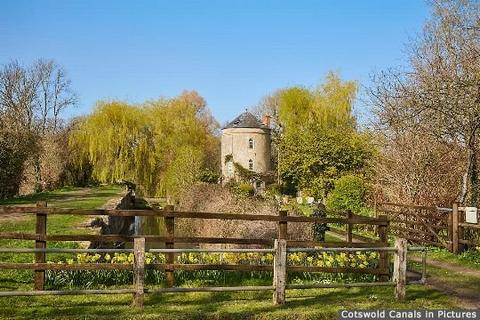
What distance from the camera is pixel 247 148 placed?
50.8 m

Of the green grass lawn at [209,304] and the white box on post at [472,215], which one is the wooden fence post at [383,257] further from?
the white box on post at [472,215]

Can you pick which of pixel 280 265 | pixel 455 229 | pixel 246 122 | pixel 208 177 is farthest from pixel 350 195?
pixel 246 122

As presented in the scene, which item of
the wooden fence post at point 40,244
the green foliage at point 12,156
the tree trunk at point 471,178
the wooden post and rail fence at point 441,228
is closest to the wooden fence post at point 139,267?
the wooden fence post at point 40,244

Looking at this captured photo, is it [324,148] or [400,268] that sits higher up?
[324,148]

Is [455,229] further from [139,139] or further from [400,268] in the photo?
[139,139]

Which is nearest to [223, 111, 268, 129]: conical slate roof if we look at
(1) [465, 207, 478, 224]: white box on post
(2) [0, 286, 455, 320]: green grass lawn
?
(1) [465, 207, 478, 224]: white box on post

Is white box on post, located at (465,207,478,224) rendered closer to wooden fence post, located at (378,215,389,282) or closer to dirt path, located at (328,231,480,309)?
dirt path, located at (328,231,480,309)

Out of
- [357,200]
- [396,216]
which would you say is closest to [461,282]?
[396,216]

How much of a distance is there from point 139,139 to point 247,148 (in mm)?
12598

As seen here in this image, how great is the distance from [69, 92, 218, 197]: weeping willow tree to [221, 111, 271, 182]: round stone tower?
280 inches

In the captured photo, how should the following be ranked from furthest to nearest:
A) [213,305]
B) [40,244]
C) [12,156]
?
[12,156], [40,244], [213,305]

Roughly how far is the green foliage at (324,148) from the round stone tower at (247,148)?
13.8 ft

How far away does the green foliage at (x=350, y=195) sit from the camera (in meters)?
25.8

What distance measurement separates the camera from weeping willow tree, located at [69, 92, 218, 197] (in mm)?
41531
